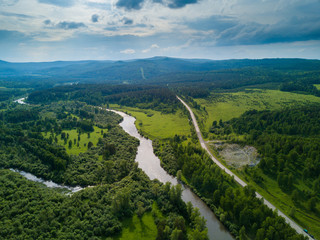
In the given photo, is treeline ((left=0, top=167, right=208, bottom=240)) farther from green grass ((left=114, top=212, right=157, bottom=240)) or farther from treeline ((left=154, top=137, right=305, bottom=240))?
treeline ((left=154, top=137, right=305, bottom=240))

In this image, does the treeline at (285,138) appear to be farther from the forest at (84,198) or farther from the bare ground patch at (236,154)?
the forest at (84,198)

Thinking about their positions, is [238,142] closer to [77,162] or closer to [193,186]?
[193,186]

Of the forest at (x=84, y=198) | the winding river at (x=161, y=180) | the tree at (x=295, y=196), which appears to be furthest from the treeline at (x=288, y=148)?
the forest at (x=84, y=198)

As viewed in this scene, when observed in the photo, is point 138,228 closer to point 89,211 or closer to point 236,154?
point 89,211

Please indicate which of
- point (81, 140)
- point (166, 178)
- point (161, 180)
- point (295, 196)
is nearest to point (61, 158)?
point (81, 140)

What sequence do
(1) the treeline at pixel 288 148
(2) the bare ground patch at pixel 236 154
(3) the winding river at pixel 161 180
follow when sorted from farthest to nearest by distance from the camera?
(2) the bare ground patch at pixel 236 154
(1) the treeline at pixel 288 148
(3) the winding river at pixel 161 180

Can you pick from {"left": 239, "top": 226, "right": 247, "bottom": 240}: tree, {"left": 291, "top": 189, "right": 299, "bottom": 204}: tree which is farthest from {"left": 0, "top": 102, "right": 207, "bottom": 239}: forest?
{"left": 291, "top": 189, "right": 299, "bottom": 204}: tree
